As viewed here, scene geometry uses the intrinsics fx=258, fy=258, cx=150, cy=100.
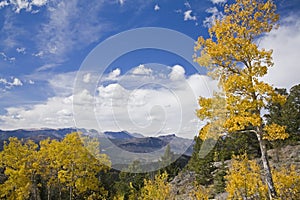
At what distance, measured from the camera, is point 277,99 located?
8273mm

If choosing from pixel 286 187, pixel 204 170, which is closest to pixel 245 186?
pixel 286 187

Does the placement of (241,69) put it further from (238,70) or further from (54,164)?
(54,164)

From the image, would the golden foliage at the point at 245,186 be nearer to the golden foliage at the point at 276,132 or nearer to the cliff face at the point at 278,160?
the golden foliage at the point at 276,132

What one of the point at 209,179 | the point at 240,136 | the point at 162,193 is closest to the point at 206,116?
the point at 162,193

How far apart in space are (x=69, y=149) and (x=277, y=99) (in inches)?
534

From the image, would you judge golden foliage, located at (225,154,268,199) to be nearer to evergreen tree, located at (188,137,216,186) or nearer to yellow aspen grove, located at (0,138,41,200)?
yellow aspen grove, located at (0,138,41,200)

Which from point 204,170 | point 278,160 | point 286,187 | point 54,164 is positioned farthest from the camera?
point 204,170

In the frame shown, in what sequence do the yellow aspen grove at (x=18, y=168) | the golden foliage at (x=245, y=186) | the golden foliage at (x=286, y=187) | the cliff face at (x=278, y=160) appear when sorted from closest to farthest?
the golden foliage at (x=286, y=187)
the golden foliage at (x=245, y=186)
the yellow aspen grove at (x=18, y=168)
the cliff face at (x=278, y=160)

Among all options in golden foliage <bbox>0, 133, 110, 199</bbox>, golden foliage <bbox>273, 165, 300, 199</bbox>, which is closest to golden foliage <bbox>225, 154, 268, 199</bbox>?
golden foliage <bbox>273, 165, 300, 199</bbox>

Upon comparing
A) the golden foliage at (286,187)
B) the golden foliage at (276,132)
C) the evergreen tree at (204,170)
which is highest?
the golden foliage at (276,132)

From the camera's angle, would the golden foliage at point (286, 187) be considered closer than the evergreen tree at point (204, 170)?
Yes

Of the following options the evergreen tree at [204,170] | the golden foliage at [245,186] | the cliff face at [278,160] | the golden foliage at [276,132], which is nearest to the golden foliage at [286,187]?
the golden foliage at [245,186]

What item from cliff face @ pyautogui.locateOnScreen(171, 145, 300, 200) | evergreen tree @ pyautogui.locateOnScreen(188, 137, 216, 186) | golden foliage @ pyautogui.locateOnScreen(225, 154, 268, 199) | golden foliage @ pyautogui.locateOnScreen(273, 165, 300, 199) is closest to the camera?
golden foliage @ pyautogui.locateOnScreen(273, 165, 300, 199)

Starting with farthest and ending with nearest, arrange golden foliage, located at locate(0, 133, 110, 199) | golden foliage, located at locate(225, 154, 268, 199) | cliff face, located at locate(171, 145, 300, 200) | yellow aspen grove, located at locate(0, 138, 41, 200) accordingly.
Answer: cliff face, located at locate(171, 145, 300, 200) < yellow aspen grove, located at locate(0, 138, 41, 200) < golden foliage, located at locate(0, 133, 110, 199) < golden foliage, located at locate(225, 154, 268, 199)
